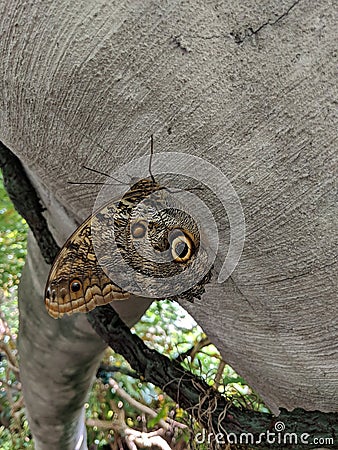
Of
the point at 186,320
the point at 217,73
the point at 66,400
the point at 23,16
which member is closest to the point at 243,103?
the point at 217,73

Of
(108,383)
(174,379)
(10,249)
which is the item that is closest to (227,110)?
(174,379)

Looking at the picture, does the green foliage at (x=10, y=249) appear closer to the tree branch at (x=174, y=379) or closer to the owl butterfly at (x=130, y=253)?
the tree branch at (x=174, y=379)

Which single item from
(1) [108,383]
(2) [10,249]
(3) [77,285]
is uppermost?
(2) [10,249]

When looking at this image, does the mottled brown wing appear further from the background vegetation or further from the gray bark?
the background vegetation

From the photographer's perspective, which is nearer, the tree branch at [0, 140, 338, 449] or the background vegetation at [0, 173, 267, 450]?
the tree branch at [0, 140, 338, 449]

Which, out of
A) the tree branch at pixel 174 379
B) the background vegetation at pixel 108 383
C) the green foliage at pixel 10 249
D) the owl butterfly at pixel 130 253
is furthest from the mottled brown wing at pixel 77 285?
the green foliage at pixel 10 249

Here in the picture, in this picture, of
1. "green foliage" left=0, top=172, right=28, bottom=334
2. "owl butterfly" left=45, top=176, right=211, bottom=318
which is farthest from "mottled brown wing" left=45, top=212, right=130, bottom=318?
"green foliage" left=0, top=172, right=28, bottom=334

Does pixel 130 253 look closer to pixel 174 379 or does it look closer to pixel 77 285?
pixel 77 285
